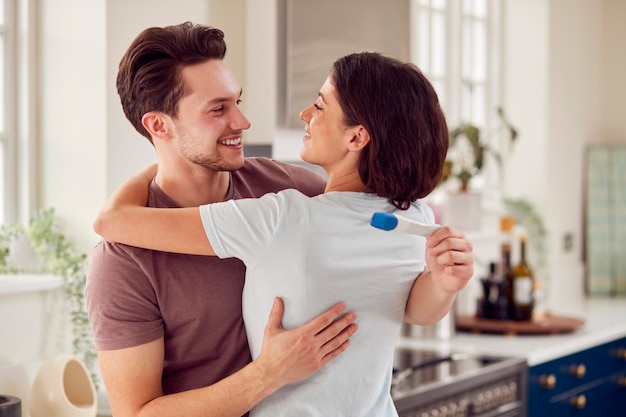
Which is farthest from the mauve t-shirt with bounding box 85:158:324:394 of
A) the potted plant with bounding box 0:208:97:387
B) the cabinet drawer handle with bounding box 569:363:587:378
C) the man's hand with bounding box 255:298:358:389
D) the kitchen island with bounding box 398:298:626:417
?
the cabinet drawer handle with bounding box 569:363:587:378

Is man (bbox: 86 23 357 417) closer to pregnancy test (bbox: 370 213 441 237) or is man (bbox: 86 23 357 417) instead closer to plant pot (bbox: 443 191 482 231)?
pregnancy test (bbox: 370 213 441 237)

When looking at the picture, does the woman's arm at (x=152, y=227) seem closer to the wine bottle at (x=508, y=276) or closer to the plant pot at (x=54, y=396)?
the plant pot at (x=54, y=396)

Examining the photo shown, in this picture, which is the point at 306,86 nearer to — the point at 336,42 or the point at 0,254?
the point at 336,42

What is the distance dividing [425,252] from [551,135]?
3.75m

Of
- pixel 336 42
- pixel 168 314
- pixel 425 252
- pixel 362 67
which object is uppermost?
pixel 336 42

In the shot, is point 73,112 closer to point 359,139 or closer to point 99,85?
point 99,85

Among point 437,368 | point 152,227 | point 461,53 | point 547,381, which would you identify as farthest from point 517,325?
point 152,227

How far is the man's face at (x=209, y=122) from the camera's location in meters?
1.80

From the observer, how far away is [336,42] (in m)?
3.32

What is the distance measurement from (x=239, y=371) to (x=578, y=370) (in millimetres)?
2502

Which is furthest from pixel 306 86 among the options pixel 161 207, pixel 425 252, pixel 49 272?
pixel 425 252

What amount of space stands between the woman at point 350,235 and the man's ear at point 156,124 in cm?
20

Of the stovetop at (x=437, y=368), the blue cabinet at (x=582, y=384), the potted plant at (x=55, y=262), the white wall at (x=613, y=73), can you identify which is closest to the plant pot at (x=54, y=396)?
the potted plant at (x=55, y=262)

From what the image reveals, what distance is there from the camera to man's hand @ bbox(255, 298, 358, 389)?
5.22 feet
